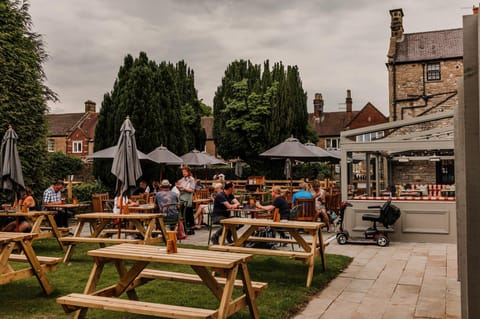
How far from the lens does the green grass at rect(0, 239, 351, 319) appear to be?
529 cm

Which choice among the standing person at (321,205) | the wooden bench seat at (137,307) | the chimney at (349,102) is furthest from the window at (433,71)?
the wooden bench seat at (137,307)

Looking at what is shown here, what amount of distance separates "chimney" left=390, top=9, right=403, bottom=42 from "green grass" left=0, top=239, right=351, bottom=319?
88.4ft

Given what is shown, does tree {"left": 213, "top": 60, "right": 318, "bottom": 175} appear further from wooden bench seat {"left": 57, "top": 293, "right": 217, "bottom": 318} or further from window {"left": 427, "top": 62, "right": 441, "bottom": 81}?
wooden bench seat {"left": 57, "top": 293, "right": 217, "bottom": 318}

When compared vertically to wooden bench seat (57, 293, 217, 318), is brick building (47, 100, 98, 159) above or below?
above

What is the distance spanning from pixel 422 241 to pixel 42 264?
8.42 m

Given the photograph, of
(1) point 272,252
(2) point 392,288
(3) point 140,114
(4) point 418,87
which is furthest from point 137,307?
(4) point 418,87

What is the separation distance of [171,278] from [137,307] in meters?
1.06

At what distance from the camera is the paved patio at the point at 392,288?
17.7 ft

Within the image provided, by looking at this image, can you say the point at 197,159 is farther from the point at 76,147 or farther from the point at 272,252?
the point at 76,147

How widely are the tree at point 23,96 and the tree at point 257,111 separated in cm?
2174

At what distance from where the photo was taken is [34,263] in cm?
573

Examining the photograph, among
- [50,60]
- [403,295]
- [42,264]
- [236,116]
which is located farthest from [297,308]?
[236,116]

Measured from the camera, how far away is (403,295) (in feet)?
20.1

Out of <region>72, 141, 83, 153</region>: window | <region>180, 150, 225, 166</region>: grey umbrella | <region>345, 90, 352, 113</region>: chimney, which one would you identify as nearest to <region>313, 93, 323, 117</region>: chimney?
<region>345, 90, 352, 113</region>: chimney
